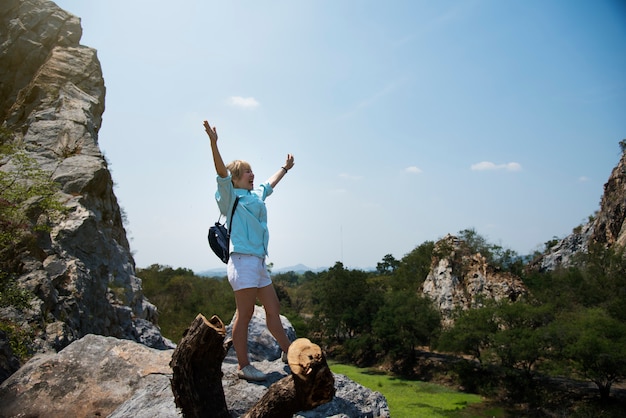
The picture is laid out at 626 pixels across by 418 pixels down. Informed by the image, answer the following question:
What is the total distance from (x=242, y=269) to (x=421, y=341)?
35.6 metres

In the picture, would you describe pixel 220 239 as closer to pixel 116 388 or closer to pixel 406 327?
pixel 116 388

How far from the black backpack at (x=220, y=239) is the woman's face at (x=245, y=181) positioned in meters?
0.19

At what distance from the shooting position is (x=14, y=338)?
534 centimetres

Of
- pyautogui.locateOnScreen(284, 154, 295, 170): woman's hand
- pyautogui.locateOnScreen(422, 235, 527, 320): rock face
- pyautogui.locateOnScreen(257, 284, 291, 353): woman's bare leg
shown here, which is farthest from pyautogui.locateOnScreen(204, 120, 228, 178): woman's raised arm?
pyautogui.locateOnScreen(422, 235, 527, 320): rock face

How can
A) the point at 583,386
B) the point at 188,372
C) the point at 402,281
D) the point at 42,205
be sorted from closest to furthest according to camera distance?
1. the point at 188,372
2. the point at 42,205
3. the point at 583,386
4. the point at 402,281

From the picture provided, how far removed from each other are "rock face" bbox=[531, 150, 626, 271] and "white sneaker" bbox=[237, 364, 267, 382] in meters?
46.9

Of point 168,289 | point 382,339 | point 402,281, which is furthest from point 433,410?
point 402,281

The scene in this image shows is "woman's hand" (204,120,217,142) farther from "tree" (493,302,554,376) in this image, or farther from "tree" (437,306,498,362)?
"tree" (437,306,498,362)

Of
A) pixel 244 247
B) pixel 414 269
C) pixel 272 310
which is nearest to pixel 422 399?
pixel 272 310

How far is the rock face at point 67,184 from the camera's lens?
6.84 m

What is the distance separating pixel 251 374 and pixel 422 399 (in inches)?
1069

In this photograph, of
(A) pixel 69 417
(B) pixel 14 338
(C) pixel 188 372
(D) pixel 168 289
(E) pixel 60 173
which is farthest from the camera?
(D) pixel 168 289

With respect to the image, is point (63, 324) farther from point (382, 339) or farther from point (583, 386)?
point (382, 339)

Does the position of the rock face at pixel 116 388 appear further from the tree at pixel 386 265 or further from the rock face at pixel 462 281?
the tree at pixel 386 265
